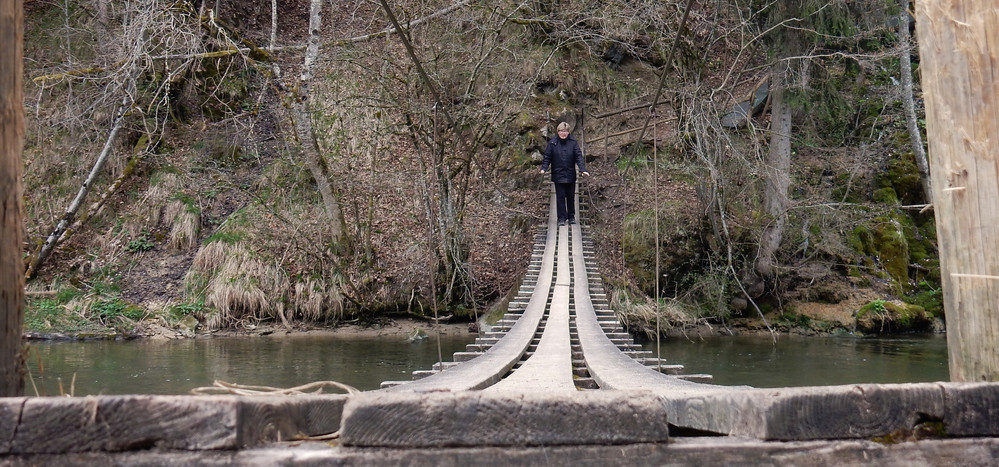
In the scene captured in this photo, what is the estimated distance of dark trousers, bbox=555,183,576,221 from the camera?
9.37m

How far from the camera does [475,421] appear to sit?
1579 mm

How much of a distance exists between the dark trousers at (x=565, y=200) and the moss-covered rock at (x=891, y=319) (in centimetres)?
409

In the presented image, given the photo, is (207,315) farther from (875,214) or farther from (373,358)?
(875,214)

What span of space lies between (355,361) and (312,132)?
360cm

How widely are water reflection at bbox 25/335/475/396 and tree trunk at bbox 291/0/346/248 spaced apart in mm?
1831

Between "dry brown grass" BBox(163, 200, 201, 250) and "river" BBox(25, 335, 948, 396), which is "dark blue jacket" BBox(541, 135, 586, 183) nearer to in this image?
"river" BBox(25, 335, 948, 396)

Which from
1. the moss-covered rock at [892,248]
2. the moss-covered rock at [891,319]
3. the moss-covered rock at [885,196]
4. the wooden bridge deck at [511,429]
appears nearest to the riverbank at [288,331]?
the moss-covered rock at [891,319]

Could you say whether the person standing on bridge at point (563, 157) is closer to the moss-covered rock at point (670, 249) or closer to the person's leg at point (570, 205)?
the person's leg at point (570, 205)

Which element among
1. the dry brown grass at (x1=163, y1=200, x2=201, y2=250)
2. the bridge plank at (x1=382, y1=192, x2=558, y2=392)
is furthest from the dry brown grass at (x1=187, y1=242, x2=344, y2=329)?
the bridge plank at (x1=382, y1=192, x2=558, y2=392)

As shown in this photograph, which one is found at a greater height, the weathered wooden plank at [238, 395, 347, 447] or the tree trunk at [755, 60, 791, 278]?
the tree trunk at [755, 60, 791, 278]

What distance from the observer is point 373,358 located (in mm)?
8227

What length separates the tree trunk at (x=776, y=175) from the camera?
29.9ft

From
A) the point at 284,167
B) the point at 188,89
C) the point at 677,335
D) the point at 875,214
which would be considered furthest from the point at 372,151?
the point at 875,214

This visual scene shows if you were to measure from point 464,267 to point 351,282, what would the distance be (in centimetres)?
151
